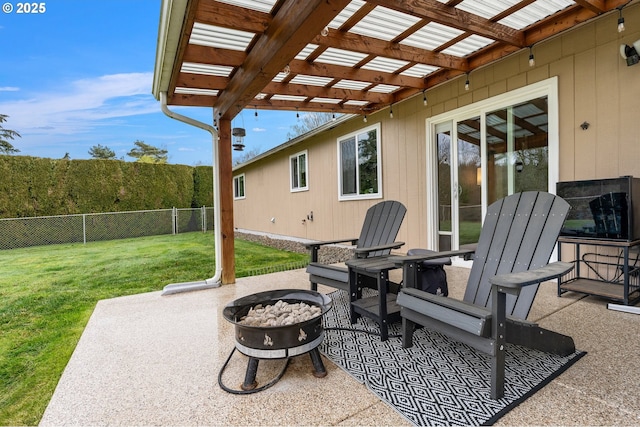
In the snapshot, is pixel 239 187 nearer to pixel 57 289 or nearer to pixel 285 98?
pixel 285 98

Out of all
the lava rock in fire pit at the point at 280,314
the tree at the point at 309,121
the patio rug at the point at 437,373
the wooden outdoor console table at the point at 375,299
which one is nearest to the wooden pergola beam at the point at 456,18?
the wooden outdoor console table at the point at 375,299

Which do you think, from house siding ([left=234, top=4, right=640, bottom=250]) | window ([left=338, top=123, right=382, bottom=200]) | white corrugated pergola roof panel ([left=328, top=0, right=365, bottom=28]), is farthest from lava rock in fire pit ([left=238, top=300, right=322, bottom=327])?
window ([left=338, top=123, right=382, bottom=200])

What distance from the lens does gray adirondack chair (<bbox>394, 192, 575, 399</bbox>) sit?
63.4 inches

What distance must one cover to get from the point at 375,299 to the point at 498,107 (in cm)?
299

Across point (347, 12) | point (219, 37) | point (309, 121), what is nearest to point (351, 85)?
point (347, 12)

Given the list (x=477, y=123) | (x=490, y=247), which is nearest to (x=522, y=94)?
(x=477, y=123)

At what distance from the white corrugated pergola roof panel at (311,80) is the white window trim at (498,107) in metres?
1.71

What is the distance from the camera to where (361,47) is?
331 centimetres

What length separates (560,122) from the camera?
11.3ft

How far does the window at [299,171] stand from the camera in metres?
8.73

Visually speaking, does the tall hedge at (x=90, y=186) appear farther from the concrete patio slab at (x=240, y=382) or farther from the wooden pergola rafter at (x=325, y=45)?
the concrete patio slab at (x=240, y=382)

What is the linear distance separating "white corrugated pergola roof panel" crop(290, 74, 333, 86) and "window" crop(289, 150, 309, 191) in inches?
161

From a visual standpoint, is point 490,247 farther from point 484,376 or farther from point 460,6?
point 460,6

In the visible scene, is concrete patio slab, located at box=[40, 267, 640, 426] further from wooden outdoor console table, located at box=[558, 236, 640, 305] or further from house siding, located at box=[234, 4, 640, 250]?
house siding, located at box=[234, 4, 640, 250]
